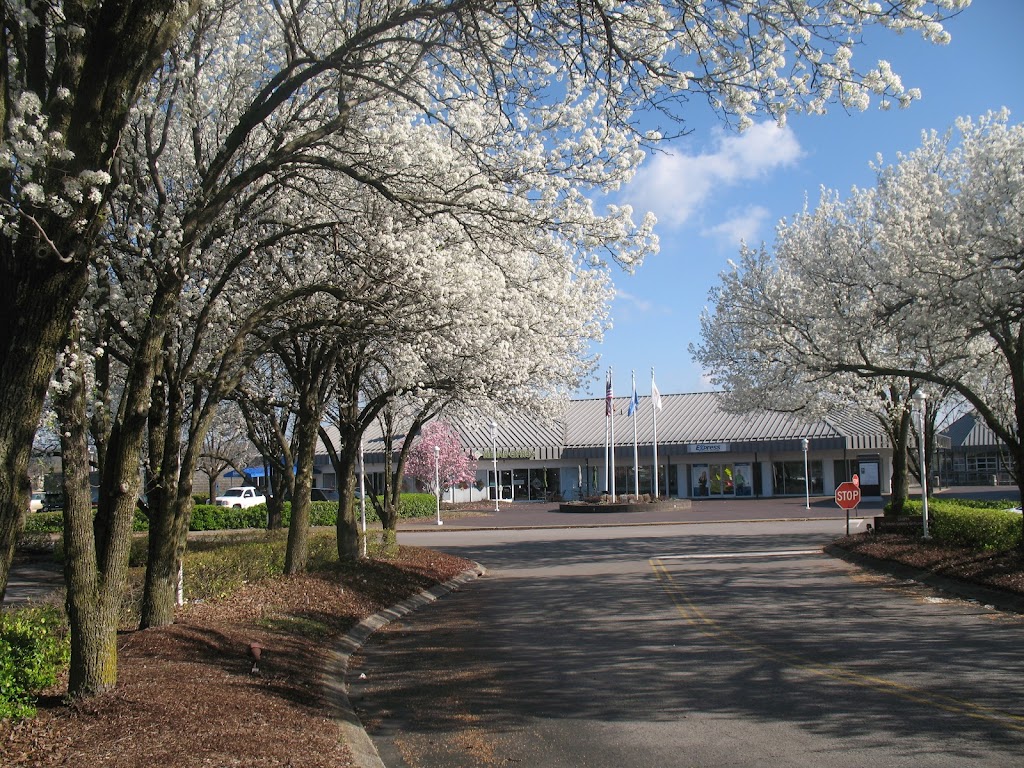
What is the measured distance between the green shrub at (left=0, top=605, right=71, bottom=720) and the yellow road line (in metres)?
7.17

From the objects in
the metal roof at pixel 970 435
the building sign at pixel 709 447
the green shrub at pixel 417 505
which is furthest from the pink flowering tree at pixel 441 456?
the metal roof at pixel 970 435

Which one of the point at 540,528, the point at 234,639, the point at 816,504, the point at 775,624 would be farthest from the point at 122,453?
the point at 816,504

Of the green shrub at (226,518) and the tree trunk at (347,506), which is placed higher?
the tree trunk at (347,506)

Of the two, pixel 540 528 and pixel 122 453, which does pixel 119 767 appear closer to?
pixel 122 453

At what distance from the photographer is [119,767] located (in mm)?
5496

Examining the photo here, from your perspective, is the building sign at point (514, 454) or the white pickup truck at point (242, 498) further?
the building sign at point (514, 454)

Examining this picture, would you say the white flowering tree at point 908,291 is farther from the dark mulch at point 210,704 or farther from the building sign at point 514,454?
the building sign at point 514,454

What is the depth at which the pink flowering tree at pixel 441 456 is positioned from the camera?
55.0m

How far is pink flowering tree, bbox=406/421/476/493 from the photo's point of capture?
55.0 m

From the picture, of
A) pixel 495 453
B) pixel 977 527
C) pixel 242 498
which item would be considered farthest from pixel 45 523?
pixel 977 527

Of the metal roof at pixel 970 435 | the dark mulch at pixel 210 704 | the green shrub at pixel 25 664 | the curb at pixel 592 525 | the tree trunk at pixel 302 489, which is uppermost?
the metal roof at pixel 970 435

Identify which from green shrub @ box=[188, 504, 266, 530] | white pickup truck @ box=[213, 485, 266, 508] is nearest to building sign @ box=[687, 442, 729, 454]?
white pickup truck @ box=[213, 485, 266, 508]

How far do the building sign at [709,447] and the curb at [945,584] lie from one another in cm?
3467

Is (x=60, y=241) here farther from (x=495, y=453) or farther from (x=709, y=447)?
(x=709, y=447)
